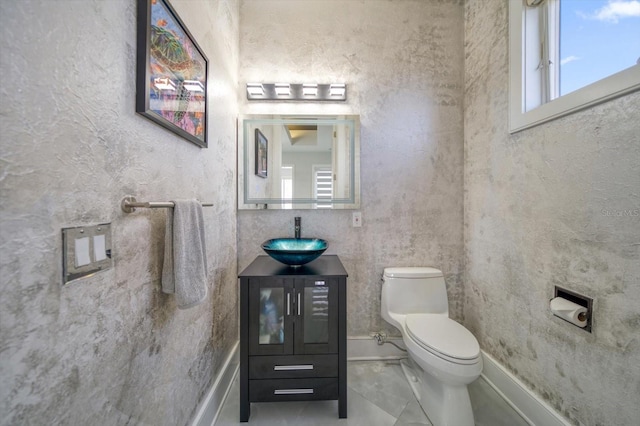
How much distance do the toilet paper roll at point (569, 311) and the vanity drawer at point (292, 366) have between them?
112 cm

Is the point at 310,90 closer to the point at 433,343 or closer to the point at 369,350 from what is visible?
the point at 433,343

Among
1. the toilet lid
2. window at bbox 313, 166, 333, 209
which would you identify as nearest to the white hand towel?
window at bbox 313, 166, 333, 209

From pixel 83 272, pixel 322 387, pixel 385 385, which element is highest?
pixel 83 272

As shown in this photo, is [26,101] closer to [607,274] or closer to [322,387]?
[322,387]

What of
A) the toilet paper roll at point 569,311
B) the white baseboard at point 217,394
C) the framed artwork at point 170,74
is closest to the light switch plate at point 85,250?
the framed artwork at point 170,74

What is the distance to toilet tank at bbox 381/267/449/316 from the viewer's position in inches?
66.2

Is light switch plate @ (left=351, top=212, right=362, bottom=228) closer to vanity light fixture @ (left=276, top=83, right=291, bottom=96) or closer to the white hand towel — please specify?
vanity light fixture @ (left=276, top=83, right=291, bottom=96)

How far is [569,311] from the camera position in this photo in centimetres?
106

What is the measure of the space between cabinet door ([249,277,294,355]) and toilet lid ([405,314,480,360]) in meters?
0.74

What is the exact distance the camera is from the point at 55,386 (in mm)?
516

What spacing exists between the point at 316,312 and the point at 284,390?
1.51ft

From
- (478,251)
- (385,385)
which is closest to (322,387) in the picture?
(385,385)

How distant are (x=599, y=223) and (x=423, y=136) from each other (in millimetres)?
1150

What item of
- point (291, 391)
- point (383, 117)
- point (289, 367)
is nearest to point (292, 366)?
point (289, 367)
